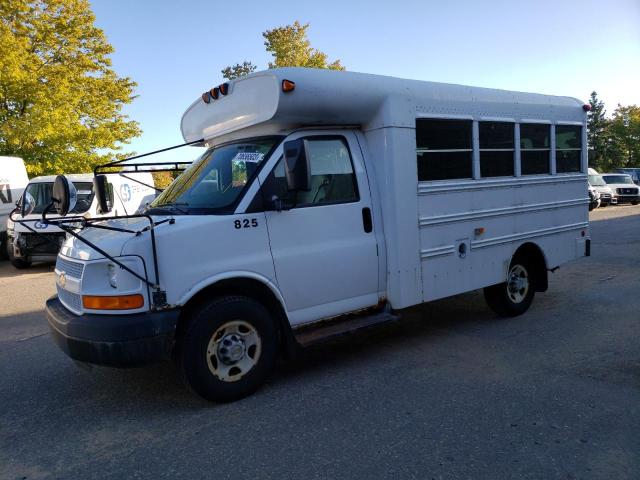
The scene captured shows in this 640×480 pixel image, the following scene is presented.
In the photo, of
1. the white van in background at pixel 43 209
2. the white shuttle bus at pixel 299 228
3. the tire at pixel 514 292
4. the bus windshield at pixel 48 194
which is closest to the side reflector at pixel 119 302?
the white shuttle bus at pixel 299 228

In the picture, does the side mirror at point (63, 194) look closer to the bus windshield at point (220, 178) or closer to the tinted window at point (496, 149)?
the bus windshield at point (220, 178)

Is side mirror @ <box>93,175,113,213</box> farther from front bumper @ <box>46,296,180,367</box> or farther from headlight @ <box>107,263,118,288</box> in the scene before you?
front bumper @ <box>46,296,180,367</box>

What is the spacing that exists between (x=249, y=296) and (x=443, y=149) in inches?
103

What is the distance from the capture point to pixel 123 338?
3.72 meters

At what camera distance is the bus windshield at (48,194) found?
41.4 feet

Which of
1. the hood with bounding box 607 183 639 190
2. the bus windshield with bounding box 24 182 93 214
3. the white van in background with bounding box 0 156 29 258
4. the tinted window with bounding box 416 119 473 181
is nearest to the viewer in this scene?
the tinted window with bounding box 416 119 473 181

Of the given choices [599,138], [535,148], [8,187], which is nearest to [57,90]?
[8,187]

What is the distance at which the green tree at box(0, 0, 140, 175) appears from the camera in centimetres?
1714

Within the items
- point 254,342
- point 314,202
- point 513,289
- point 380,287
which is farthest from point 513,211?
point 254,342

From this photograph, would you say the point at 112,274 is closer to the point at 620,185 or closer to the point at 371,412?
the point at 371,412

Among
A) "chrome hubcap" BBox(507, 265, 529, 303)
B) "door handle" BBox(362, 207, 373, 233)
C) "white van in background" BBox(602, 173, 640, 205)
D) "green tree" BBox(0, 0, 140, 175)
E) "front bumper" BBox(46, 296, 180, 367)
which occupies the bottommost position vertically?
"white van in background" BBox(602, 173, 640, 205)

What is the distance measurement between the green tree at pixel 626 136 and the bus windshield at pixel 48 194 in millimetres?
61864

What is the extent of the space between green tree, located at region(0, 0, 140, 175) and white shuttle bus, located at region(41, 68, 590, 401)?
14.3 metres

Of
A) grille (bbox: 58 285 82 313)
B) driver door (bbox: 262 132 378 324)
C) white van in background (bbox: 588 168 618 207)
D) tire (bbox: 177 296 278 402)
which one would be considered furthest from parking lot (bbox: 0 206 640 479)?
white van in background (bbox: 588 168 618 207)
